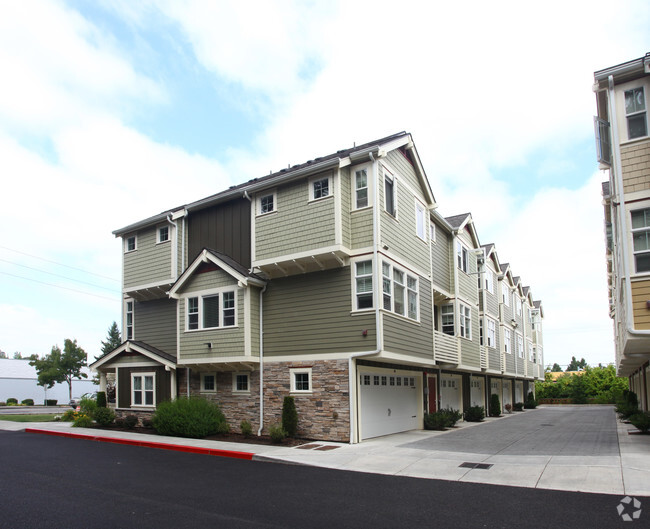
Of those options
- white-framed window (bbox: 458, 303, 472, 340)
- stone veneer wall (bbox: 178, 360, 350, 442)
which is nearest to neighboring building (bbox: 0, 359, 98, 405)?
stone veneer wall (bbox: 178, 360, 350, 442)

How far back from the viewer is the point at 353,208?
17.1 metres

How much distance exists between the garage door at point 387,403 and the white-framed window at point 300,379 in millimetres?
1728

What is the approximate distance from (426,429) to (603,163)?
11.8 meters

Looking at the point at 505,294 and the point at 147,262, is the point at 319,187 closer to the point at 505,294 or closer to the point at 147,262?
the point at 147,262

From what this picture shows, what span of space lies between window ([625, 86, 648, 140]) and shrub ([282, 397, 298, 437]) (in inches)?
484

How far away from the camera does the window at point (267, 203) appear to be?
60.3 feet

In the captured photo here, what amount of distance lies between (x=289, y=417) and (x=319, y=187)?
749 centimetres

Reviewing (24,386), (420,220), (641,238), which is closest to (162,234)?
(420,220)

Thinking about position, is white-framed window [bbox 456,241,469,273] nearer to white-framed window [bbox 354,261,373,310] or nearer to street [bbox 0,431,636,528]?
white-framed window [bbox 354,261,373,310]

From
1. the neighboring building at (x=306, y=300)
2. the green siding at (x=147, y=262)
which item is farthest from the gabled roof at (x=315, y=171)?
the green siding at (x=147, y=262)

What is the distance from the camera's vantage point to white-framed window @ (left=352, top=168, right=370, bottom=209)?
16969 millimetres

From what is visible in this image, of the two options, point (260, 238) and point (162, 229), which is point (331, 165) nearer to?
point (260, 238)

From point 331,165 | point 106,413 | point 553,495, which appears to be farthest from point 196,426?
point 553,495

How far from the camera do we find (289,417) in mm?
16688
